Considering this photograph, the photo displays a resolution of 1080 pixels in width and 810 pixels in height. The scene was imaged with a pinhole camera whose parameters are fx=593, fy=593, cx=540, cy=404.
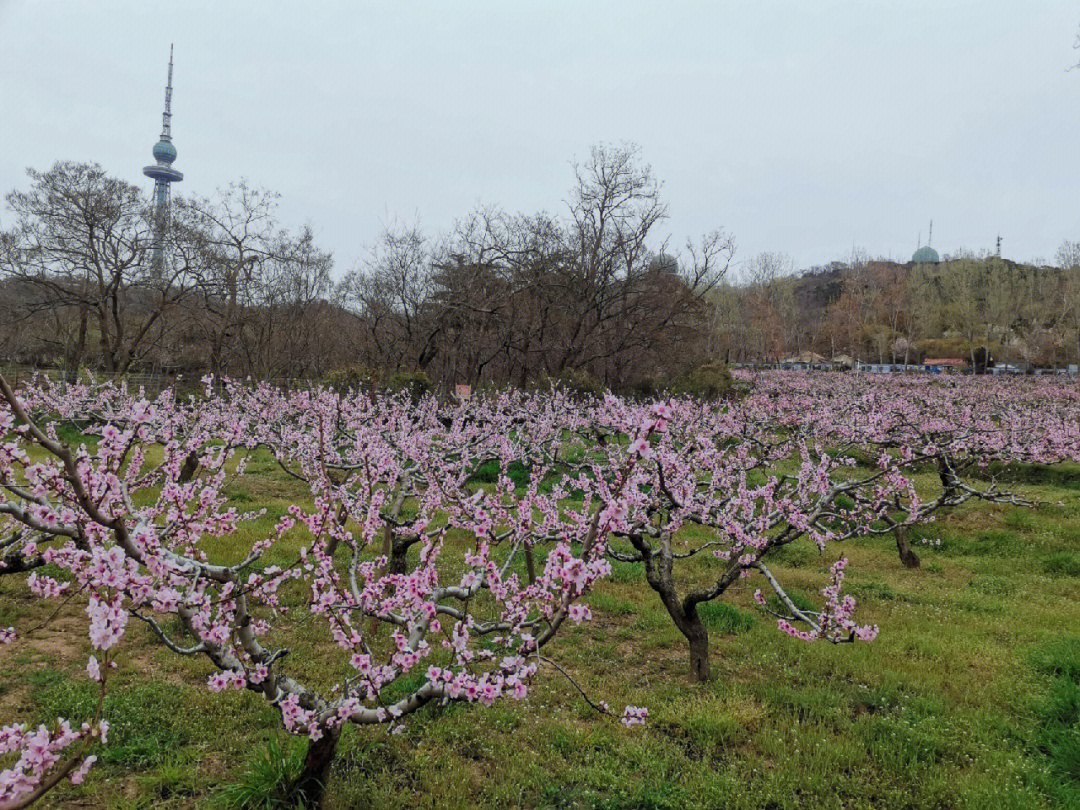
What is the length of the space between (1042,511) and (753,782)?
1202 centimetres

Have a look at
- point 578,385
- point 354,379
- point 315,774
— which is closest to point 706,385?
point 578,385

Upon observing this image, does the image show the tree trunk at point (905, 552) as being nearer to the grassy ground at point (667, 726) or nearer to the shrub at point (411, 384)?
the grassy ground at point (667, 726)

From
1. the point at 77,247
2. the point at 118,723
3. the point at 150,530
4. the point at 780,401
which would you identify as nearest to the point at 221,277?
the point at 77,247

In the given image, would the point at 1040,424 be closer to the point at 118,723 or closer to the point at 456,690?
the point at 456,690

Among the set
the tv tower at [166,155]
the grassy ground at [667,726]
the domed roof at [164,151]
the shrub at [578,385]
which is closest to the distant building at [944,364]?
the shrub at [578,385]

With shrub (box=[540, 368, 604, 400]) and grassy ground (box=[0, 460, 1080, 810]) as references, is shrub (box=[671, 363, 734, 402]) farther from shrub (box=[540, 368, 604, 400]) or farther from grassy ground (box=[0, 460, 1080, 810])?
grassy ground (box=[0, 460, 1080, 810])

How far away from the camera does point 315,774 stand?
12.2 feet

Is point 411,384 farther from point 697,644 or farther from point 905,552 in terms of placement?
point 697,644

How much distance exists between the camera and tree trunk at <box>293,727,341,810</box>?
3645mm

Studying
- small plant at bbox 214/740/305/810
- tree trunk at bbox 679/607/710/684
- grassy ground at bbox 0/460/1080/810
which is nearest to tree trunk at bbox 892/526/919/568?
grassy ground at bbox 0/460/1080/810

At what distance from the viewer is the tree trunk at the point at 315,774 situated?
364 cm

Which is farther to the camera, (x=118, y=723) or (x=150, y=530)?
(x=118, y=723)

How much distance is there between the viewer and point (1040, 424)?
15.9m

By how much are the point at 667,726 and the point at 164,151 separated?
142298mm
